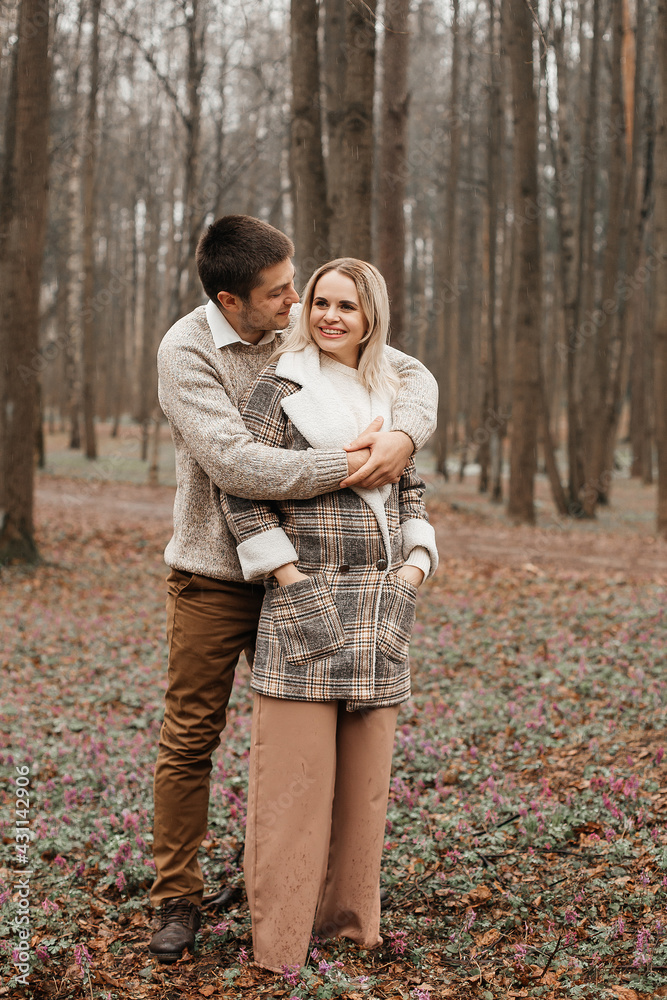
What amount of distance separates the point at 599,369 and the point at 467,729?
1206 centimetres

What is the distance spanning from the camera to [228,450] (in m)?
2.59

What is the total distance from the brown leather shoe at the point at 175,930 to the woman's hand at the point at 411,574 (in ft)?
4.66

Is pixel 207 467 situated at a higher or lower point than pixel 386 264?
lower

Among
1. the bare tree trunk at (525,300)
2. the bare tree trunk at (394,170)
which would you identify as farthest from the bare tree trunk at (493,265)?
the bare tree trunk at (394,170)

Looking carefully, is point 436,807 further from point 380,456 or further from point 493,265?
point 493,265

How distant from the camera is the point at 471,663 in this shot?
253 inches

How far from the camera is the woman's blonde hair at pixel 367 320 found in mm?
2721

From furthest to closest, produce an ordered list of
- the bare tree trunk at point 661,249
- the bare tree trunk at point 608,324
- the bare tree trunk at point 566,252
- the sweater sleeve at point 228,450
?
the bare tree trunk at point 608,324 < the bare tree trunk at point 566,252 < the bare tree trunk at point 661,249 < the sweater sleeve at point 228,450

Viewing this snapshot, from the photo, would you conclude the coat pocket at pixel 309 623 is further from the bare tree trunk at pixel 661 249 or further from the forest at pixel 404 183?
the bare tree trunk at pixel 661 249

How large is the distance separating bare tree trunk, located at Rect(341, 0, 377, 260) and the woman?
15.8ft

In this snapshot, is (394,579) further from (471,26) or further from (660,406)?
(471,26)

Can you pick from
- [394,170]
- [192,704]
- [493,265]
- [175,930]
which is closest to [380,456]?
[192,704]

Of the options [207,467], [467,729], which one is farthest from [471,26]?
[207,467]

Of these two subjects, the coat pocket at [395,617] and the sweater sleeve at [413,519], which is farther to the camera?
the sweater sleeve at [413,519]
